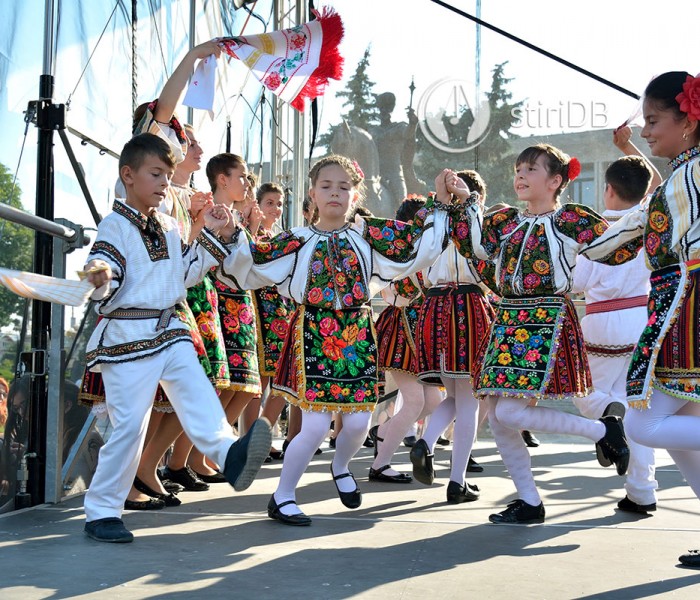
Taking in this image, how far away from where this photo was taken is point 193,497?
3.90m

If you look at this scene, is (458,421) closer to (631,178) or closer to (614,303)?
(614,303)

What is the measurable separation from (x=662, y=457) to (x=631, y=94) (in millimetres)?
2499

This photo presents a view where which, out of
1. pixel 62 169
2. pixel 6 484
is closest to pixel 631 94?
pixel 62 169

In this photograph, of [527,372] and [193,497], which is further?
[193,497]

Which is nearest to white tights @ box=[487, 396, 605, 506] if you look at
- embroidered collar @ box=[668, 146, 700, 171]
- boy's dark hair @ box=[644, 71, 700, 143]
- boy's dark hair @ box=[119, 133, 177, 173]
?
embroidered collar @ box=[668, 146, 700, 171]

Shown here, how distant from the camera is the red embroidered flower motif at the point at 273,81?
13.3ft

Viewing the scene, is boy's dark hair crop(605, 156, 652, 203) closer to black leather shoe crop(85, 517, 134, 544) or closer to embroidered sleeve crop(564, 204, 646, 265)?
embroidered sleeve crop(564, 204, 646, 265)

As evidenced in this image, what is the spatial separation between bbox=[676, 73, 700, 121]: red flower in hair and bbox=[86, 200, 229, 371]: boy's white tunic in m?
1.68

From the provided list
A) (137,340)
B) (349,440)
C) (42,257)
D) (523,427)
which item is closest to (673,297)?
(523,427)

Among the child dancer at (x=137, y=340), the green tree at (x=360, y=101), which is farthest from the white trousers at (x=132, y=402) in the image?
the green tree at (x=360, y=101)

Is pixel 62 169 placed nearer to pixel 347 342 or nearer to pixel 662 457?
pixel 347 342

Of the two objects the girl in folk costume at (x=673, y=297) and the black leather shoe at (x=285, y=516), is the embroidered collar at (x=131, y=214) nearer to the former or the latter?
the black leather shoe at (x=285, y=516)

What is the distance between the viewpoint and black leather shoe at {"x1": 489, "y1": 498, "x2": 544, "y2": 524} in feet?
11.0

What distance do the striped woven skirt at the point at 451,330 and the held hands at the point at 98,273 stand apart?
175 centimetres
